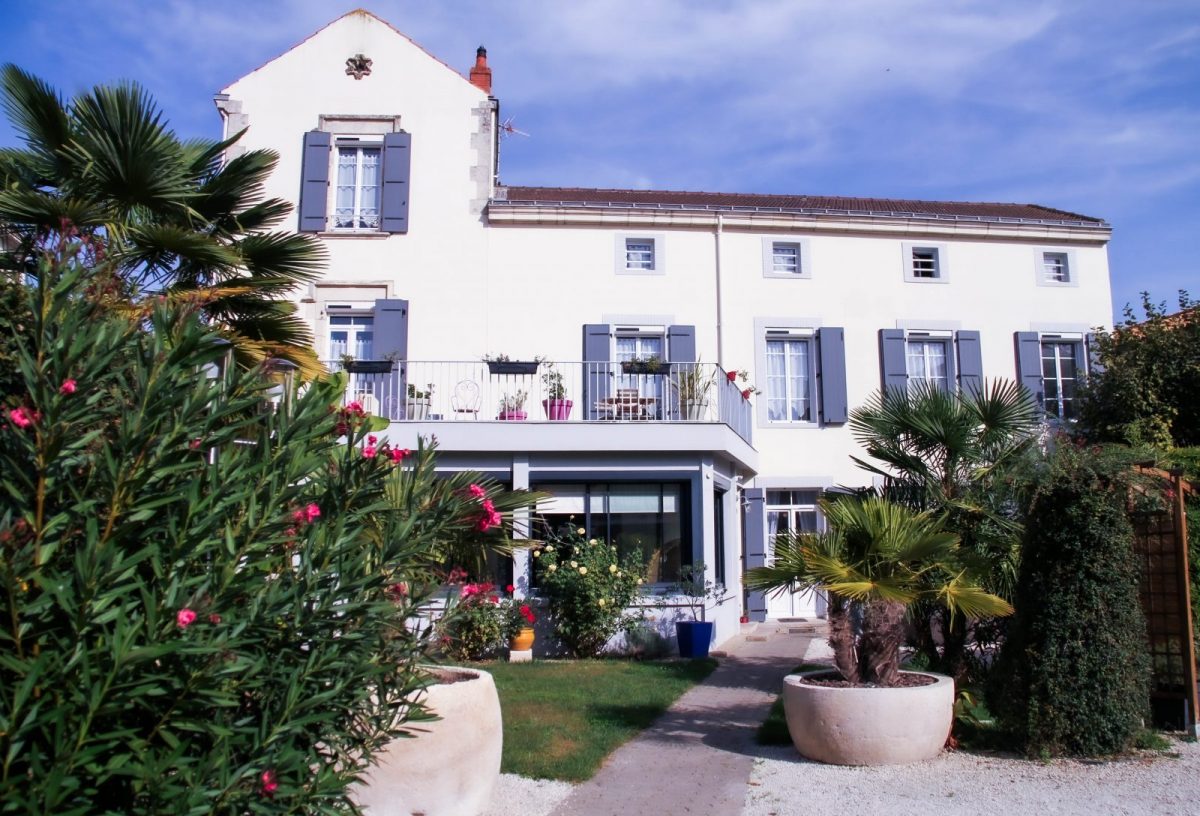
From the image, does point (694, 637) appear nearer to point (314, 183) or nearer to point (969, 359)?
point (969, 359)

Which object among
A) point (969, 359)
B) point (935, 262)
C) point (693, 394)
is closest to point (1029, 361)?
point (969, 359)

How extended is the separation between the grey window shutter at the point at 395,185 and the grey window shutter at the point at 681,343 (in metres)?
4.87

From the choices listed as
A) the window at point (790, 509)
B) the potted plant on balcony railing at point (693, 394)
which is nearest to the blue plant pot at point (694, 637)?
the potted plant on balcony railing at point (693, 394)

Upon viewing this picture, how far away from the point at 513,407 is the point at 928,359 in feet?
26.7

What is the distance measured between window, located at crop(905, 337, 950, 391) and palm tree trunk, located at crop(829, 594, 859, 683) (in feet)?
40.2

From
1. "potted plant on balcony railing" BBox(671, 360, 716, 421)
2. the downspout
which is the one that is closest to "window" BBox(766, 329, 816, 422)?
the downspout

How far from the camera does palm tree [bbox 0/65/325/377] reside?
8016 mm

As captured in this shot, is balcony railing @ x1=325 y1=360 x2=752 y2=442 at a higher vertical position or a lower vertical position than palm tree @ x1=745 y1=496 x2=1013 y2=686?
higher

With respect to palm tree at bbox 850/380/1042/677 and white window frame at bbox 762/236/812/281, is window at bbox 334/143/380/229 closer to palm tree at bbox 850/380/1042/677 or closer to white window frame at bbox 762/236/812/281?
white window frame at bbox 762/236/812/281

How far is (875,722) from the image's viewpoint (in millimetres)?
6824

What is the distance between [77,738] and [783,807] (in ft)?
14.8

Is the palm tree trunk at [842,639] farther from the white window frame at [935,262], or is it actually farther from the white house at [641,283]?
the white window frame at [935,262]

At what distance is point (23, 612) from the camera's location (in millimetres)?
2855

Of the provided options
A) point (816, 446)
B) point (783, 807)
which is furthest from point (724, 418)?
point (783, 807)
